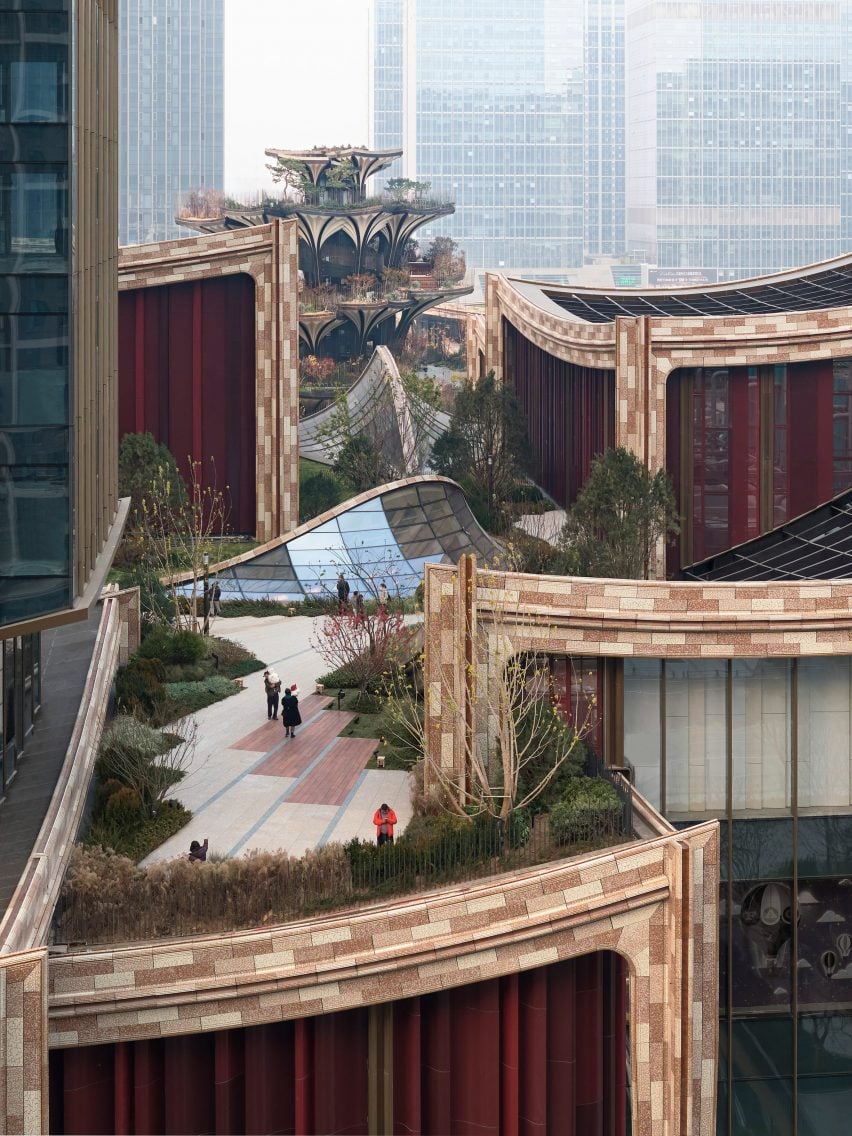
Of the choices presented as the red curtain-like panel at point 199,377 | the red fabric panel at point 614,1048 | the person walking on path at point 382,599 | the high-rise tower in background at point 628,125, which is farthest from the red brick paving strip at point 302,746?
the high-rise tower in background at point 628,125

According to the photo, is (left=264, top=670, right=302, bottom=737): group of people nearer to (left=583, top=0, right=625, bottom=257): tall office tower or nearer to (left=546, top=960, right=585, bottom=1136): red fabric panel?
(left=546, top=960, right=585, bottom=1136): red fabric panel

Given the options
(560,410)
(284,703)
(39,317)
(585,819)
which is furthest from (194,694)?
(560,410)

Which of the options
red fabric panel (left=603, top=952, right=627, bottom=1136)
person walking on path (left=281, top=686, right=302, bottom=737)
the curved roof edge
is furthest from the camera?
the curved roof edge

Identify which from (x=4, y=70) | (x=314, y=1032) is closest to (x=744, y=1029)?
(x=314, y=1032)

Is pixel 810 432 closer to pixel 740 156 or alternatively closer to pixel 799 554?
pixel 799 554

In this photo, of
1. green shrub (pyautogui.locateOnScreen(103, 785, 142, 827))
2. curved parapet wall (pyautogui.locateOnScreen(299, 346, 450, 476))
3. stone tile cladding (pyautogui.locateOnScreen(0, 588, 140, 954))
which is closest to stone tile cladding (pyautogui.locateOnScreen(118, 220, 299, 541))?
curved parapet wall (pyautogui.locateOnScreen(299, 346, 450, 476))

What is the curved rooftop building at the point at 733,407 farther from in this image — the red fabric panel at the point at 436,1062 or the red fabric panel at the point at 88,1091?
the red fabric panel at the point at 88,1091
